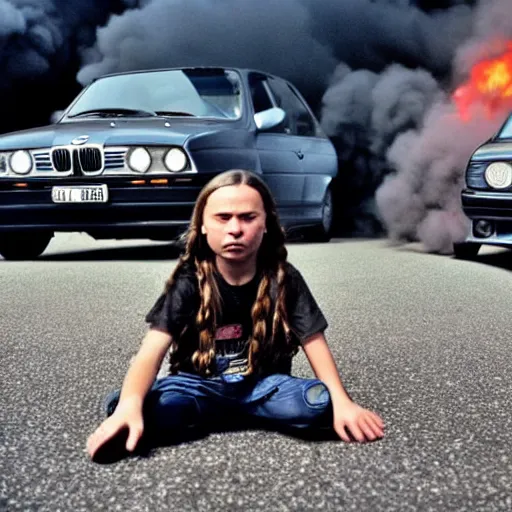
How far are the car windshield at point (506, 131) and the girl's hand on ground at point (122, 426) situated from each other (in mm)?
6023

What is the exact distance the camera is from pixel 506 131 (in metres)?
8.22

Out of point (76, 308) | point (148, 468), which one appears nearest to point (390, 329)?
point (76, 308)

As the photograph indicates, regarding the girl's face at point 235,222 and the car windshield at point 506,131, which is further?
the car windshield at point 506,131

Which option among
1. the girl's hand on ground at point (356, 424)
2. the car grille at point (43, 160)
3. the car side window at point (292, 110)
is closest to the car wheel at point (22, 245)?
the car grille at point (43, 160)

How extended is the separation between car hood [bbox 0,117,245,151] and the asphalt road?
1587 mm

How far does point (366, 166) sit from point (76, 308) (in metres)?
8.01

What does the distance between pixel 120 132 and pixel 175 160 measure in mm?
534

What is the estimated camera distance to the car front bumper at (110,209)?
7.87m

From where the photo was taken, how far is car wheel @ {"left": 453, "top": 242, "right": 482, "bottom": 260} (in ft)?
28.2

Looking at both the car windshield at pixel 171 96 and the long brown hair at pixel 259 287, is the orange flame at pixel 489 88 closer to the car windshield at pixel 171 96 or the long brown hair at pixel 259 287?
the car windshield at pixel 171 96

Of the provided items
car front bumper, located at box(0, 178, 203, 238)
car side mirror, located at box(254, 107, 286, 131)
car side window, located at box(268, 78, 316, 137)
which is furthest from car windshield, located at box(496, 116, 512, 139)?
car front bumper, located at box(0, 178, 203, 238)

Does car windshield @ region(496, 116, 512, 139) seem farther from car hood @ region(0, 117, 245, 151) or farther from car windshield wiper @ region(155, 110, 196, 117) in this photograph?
car windshield wiper @ region(155, 110, 196, 117)

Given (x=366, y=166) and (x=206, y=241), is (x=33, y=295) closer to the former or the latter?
(x=206, y=241)

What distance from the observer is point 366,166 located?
43.4ft
